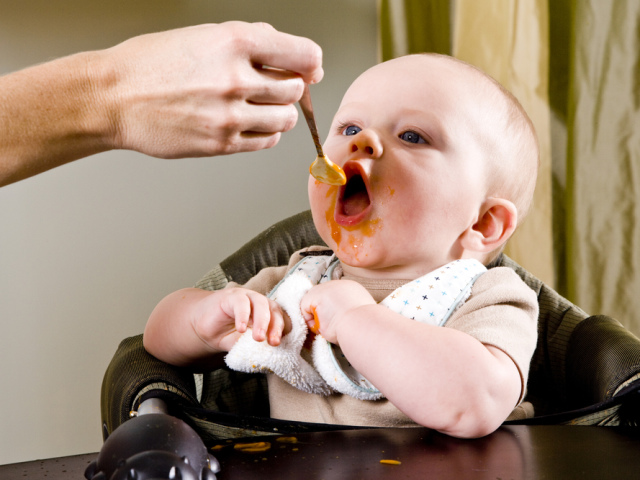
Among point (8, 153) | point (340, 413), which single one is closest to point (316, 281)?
point (340, 413)

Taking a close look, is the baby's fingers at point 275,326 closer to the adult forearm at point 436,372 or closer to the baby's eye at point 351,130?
the adult forearm at point 436,372

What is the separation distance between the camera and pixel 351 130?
36.4 inches

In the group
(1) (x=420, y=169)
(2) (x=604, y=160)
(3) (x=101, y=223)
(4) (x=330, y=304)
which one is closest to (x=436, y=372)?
(4) (x=330, y=304)

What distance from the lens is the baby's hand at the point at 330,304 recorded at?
→ 77 centimetres

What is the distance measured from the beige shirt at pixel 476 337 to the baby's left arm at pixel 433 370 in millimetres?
28

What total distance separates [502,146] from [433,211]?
0.54ft

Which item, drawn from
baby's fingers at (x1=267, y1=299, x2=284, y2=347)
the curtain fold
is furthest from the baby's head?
the curtain fold

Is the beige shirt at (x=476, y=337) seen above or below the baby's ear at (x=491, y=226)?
below

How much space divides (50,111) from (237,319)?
317 mm

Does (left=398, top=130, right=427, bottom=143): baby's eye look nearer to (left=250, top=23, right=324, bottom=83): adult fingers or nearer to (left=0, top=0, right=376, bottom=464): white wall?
(left=250, top=23, right=324, bottom=83): adult fingers

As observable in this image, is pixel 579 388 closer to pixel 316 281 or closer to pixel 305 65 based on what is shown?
pixel 316 281

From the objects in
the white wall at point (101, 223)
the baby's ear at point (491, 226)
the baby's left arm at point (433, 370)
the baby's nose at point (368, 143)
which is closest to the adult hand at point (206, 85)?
the baby's nose at point (368, 143)

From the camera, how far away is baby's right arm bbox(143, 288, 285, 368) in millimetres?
786

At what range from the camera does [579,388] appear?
36.3 inches
